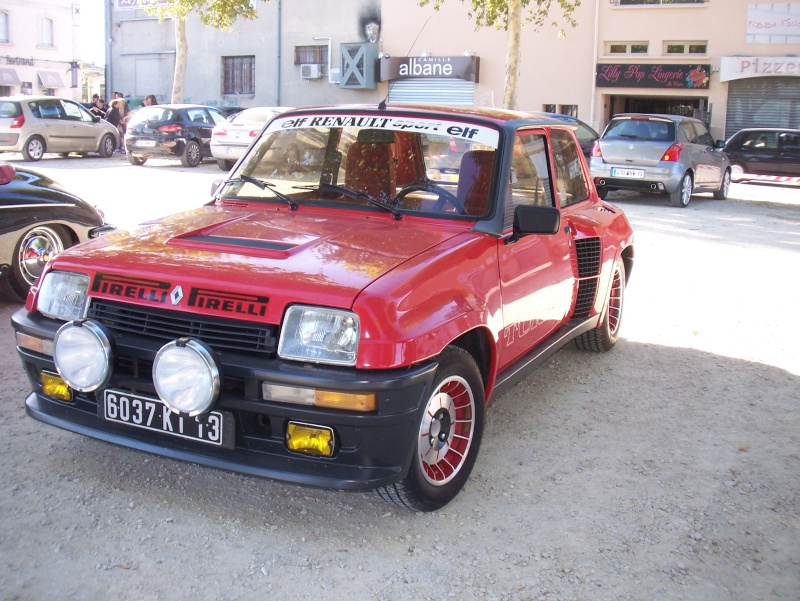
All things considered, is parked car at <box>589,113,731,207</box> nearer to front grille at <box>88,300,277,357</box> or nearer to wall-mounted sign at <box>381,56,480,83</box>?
front grille at <box>88,300,277,357</box>

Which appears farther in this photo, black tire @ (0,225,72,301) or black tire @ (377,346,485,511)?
black tire @ (0,225,72,301)

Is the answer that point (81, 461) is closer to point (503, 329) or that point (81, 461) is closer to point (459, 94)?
point (503, 329)

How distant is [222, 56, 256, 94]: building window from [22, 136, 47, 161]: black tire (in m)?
13.8

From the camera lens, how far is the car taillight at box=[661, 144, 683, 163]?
14.7m

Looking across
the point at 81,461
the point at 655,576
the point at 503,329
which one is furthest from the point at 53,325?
the point at 655,576

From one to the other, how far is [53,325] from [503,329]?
6.44 ft

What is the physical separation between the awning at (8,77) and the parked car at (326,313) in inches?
1815

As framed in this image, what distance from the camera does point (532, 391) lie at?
211 inches

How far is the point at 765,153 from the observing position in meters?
18.7

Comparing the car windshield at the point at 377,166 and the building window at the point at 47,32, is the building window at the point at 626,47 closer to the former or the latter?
the car windshield at the point at 377,166

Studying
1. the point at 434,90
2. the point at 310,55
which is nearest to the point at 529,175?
the point at 434,90

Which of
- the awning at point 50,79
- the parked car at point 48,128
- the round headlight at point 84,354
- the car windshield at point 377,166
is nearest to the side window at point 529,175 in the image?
the car windshield at point 377,166

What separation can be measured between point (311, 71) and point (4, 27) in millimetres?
23566

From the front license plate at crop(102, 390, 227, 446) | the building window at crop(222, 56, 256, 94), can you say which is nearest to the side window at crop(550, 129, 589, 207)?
the front license plate at crop(102, 390, 227, 446)
